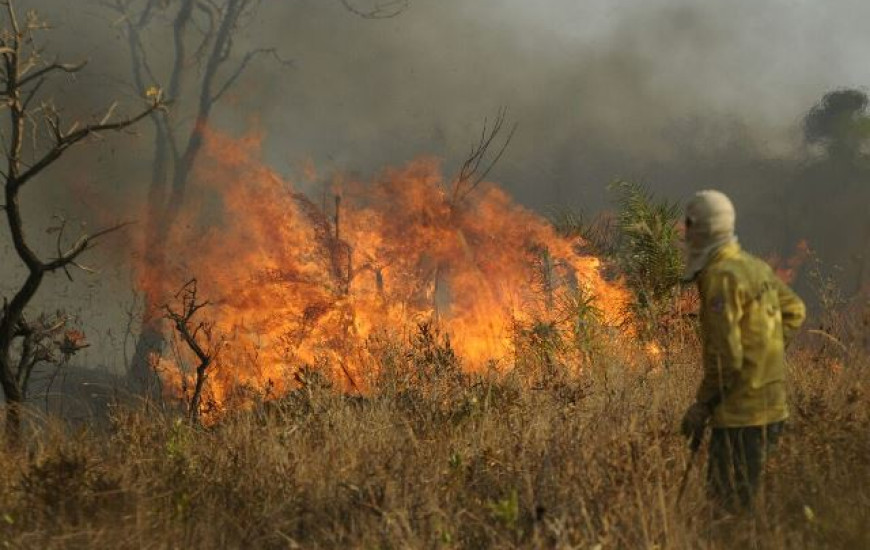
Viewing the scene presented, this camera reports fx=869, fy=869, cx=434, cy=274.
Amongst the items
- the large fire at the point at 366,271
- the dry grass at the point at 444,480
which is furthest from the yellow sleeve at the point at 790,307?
the large fire at the point at 366,271

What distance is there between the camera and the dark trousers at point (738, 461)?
12.5 ft

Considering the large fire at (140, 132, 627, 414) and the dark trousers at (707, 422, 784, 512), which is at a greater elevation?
the large fire at (140, 132, 627, 414)

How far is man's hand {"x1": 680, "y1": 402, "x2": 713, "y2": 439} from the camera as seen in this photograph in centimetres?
378

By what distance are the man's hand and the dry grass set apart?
0.22m

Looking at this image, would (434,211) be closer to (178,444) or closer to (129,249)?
(129,249)

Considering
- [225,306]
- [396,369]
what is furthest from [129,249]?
[396,369]

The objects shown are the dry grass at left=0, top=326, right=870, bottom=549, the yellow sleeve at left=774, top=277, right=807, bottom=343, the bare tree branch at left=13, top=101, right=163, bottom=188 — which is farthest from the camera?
the bare tree branch at left=13, top=101, right=163, bottom=188

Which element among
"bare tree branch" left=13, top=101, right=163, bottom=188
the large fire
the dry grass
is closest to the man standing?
the dry grass

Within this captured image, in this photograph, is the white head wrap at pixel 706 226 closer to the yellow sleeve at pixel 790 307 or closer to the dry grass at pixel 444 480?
the yellow sleeve at pixel 790 307

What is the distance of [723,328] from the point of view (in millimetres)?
3646

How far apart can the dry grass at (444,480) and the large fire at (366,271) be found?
5.87m

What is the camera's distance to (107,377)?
54.4ft

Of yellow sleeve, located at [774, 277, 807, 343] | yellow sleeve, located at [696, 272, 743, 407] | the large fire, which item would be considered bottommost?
yellow sleeve, located at [696, 272, 743, 407]

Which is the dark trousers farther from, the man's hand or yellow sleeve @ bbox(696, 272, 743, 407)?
yellow sleeve @ bbox(696, 272, 743, 407)
